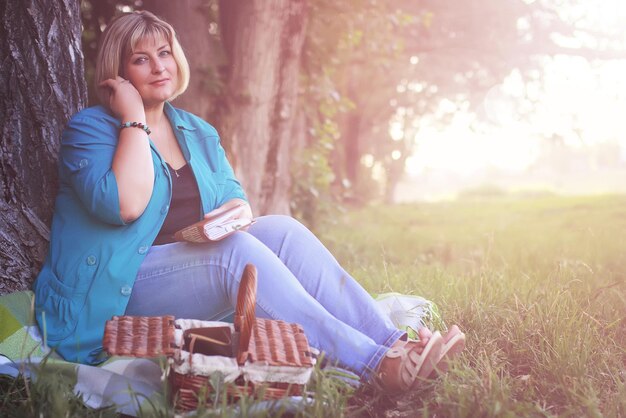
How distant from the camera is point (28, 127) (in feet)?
7.98

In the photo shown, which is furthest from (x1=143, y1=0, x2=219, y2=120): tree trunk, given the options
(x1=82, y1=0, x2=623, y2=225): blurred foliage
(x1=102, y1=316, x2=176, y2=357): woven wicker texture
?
(x1=102, y1=316, x2=176, y2=357): woven wicker texture

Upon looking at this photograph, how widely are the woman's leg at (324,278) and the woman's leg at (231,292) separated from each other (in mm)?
89

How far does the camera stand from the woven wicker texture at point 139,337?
5.70ft

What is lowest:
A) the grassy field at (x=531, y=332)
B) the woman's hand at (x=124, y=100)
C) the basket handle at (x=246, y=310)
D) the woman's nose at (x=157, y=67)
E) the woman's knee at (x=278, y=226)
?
the grassy field at (x=531, y=332)

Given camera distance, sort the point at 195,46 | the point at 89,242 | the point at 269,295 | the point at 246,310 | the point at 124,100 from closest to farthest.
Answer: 1. the point at 246,310
2. the point at 269,295
3. the point at 89,242
4. the point at 124,100
5. the point at 195,46

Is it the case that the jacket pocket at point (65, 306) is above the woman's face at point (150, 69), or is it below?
below

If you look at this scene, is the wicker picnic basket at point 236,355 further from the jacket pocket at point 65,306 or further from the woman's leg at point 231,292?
the jacket pocket at point 65,306

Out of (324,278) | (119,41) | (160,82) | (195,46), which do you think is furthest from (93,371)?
(195,46)

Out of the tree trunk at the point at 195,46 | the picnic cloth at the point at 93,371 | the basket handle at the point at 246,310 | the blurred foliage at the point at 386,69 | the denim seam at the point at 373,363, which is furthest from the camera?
the blurred foliage at the point at 386,69

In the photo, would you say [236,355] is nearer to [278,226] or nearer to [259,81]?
[278,226]

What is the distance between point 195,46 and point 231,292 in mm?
2265

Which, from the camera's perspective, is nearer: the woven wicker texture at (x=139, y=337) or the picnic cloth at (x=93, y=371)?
the woven wicker texture at (x=139, y=337)

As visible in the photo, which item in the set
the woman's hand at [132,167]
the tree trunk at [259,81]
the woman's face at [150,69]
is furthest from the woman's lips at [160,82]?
the tree trunk at [259,81]

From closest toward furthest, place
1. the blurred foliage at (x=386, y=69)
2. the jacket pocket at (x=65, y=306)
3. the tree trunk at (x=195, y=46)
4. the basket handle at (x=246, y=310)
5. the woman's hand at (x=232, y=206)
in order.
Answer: the basket handle at (x=246, y=310) < the jacket pocket at (x=65, y=306) < the woman's hand at (x=232, y=206) < the tree trunk at (x=195, y=46) < the blurred foliage at (x=386, y=69)
